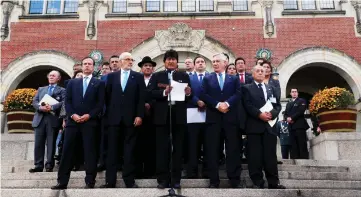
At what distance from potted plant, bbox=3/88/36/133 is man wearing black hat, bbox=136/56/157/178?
13.3 feet

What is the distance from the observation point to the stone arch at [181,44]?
1330cm

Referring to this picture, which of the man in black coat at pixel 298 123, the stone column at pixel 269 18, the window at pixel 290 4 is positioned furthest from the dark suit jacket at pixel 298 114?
the window at pixel 290 4

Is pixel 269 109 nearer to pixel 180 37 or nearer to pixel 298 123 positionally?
pixel 298 123

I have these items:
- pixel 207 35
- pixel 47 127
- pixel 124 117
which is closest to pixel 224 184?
pixel 124 117

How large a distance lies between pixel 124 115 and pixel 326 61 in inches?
403

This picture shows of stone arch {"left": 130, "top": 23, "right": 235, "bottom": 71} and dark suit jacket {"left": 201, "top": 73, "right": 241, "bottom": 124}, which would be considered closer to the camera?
dark suit jacket {"left": 201, "top": 73, "right": 241, "bottom": 124}

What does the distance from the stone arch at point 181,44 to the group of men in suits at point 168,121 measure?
24.6 ft

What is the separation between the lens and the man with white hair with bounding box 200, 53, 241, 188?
542cm

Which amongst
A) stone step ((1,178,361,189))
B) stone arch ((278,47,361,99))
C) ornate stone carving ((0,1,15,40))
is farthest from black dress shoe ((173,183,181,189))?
ornate stone carving ((0,1,15,40))

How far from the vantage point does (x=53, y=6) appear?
14336 millimetres

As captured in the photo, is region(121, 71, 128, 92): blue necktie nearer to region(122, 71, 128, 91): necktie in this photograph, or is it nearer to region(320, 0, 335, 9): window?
region(122, 71, 128, 91): necktie

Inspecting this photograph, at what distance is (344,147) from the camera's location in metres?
7.96

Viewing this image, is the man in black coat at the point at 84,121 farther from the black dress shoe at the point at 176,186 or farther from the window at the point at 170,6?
the window at the point at 170,6

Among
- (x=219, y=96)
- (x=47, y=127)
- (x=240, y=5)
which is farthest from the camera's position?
(x=240, y=5)
